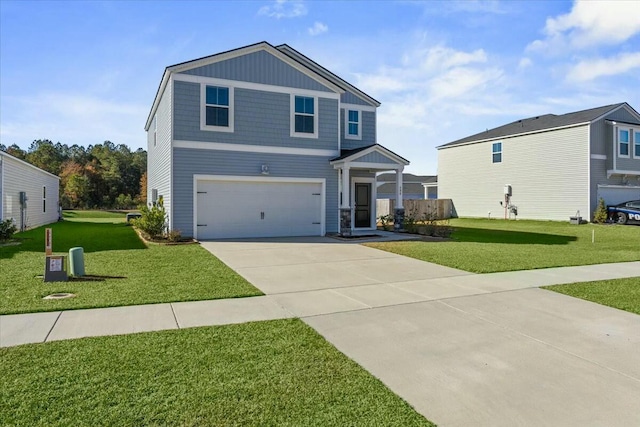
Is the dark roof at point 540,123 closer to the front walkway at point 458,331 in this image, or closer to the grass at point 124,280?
the front walkway at point 458,331

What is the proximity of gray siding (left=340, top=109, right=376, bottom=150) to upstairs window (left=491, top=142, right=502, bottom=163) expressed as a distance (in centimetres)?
1270

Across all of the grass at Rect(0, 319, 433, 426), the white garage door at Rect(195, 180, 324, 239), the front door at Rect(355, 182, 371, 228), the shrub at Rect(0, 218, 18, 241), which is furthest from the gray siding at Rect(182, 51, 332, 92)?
the grass at Rect(0, 319, 433, 426)

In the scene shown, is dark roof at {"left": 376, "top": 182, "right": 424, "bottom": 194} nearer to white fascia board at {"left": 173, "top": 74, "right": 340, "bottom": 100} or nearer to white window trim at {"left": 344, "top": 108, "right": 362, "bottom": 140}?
white window trim at {"left": 344, "top": 108, "right": 362, "bottom": 140}

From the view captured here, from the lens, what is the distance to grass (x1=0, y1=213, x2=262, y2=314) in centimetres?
585

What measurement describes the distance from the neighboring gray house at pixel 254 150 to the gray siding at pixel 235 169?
0.11 feet

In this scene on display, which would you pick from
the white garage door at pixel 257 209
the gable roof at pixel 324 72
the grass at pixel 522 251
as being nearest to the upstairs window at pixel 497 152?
the grass at pixel 522 251

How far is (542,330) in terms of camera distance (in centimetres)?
481

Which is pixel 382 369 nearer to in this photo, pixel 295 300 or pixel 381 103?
pixel 295 300

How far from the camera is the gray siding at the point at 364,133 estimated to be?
57.8 feet

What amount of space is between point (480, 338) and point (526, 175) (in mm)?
23731

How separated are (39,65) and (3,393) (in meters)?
14.6

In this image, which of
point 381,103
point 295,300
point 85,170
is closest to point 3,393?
point 295,300

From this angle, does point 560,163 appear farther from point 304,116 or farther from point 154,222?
point 154,222

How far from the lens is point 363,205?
59.7 feet
